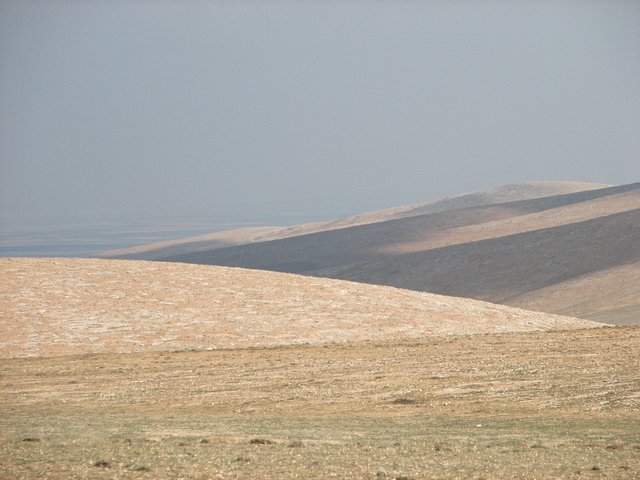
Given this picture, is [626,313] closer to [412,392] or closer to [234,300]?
[234,300]

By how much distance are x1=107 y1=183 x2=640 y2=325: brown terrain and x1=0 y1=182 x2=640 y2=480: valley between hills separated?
1027 millimetres

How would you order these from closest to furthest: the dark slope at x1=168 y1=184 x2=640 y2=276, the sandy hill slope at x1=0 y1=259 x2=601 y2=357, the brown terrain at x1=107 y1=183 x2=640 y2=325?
the sandy hill slope at x1=0 y1=259 x2=601 y2=357 → the brown terrain at x1=107 y1=183 x2=640 y2=325 → the dark slope at x1=168 y1=184 x2=640 y2=276

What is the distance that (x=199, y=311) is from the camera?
43.0 metres

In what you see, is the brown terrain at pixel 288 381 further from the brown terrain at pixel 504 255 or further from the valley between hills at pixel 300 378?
the brown terrain at pixel 504 255

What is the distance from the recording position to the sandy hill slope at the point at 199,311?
3838cm

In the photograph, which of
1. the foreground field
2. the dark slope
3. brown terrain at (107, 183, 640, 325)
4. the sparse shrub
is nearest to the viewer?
the foreground field

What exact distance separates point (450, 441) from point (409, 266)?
78472 mm

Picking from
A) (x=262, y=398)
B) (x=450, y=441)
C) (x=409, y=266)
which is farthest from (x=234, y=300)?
(x=409, y=266)

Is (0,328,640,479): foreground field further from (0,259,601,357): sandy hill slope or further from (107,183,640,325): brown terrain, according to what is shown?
(107,183,640,325): brown terrain

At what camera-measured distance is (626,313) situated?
5588cm

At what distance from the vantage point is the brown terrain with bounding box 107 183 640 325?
6781 cm

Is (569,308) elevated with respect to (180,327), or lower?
lower

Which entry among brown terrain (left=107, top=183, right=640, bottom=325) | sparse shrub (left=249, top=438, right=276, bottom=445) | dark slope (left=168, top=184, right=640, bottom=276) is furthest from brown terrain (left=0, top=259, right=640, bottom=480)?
dark slope (left=168, top=184, right=640, bottom=276)

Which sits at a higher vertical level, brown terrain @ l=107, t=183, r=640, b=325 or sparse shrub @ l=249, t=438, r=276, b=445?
sparse shrub @ l=249, t=438, r=276, b=445
